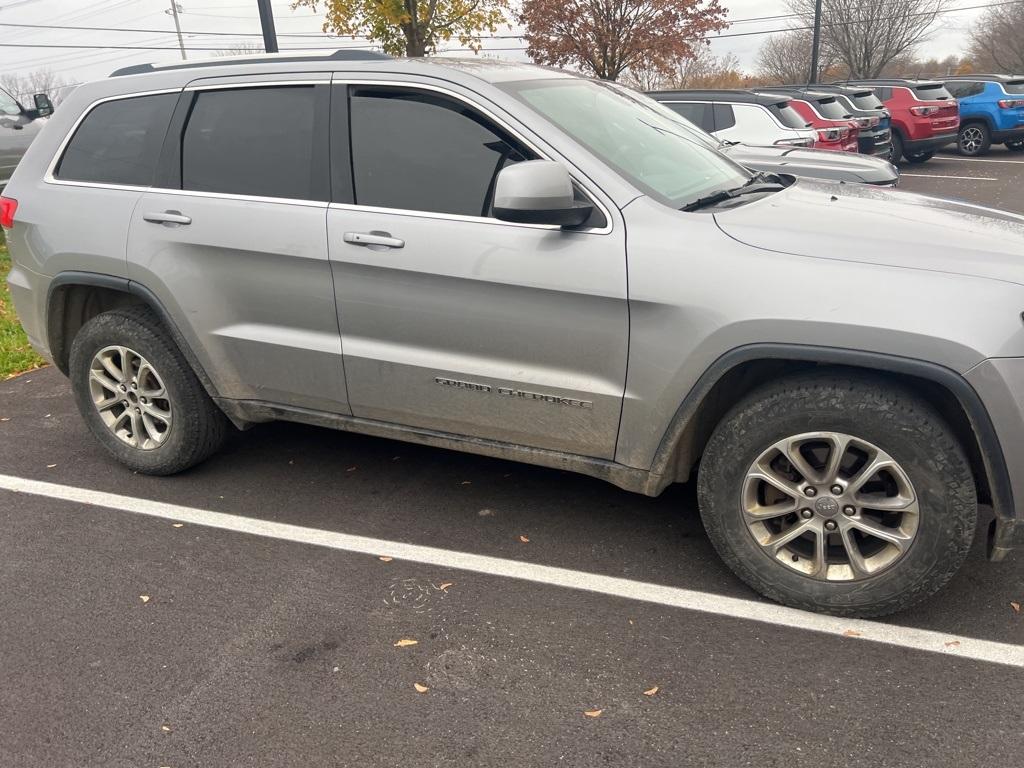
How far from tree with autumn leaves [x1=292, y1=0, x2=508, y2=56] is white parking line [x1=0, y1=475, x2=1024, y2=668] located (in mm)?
13021

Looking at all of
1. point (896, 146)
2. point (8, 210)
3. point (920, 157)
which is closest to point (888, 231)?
point (8, 210)

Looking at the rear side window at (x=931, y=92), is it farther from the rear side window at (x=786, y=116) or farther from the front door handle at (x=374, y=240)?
the front door handle at (x=374, y=240)

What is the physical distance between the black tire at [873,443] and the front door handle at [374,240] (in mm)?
1395

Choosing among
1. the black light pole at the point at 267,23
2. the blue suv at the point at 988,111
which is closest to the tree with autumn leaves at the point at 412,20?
the black light pole at the point at 267,23

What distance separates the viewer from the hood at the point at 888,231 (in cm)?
276

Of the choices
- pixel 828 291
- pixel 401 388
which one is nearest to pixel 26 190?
pixel 401 388

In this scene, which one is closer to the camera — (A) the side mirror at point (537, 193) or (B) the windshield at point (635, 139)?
(A) the side mirror at point (537, 193)

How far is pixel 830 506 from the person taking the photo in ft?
9.79

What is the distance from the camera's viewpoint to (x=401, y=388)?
3561 millimetres

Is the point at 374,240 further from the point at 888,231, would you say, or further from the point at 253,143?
the point at 888,231

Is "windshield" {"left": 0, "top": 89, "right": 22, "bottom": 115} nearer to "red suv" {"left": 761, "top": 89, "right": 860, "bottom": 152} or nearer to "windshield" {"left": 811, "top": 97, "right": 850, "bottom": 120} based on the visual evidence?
"red suv" {"left": 761, "top": 89, "right": 860, "bottom": 152}

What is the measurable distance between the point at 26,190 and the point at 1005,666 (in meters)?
4.57

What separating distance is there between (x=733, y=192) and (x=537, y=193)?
1014 mm

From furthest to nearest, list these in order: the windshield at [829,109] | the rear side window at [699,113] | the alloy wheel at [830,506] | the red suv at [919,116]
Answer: the red suv at [919,116] < the windshield at [829,109] < the rear side window at [699,113] < the alloy wheel at [830,506]
